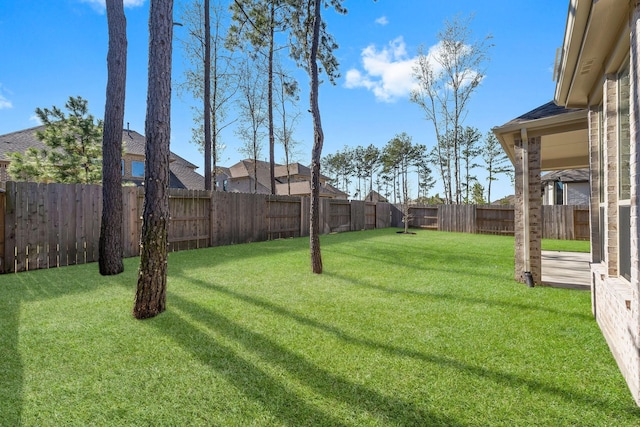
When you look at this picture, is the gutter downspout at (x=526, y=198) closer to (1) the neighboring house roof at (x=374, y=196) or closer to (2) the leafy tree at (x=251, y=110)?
(2) the leafy tree at (x=251, y=110)

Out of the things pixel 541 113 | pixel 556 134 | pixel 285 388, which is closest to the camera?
pixel 285 388

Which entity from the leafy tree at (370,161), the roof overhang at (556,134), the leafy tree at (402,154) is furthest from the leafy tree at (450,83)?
the leafy tree at (370,161)

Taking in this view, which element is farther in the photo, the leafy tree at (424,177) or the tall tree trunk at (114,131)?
the leafy tree at (424,177)

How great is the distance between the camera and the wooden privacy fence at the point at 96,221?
197 inches

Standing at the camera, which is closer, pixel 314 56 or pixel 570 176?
pixel 314 56

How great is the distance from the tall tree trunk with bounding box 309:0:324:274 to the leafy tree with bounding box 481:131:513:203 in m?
24.1

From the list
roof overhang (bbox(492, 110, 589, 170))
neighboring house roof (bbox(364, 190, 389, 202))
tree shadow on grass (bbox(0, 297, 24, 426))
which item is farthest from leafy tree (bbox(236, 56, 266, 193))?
neighboring house roof (bbox(364, 190, 389, 202))

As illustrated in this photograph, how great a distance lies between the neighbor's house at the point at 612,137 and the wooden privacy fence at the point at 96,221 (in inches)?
237

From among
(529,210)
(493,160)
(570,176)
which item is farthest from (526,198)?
(493,160)

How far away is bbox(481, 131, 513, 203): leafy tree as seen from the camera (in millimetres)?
24953

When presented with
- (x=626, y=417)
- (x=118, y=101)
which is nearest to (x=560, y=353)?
(x=626, y=417)

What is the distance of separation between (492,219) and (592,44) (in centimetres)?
1311

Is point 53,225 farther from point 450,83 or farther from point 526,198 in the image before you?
point 450,83

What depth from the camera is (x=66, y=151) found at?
932 cm
